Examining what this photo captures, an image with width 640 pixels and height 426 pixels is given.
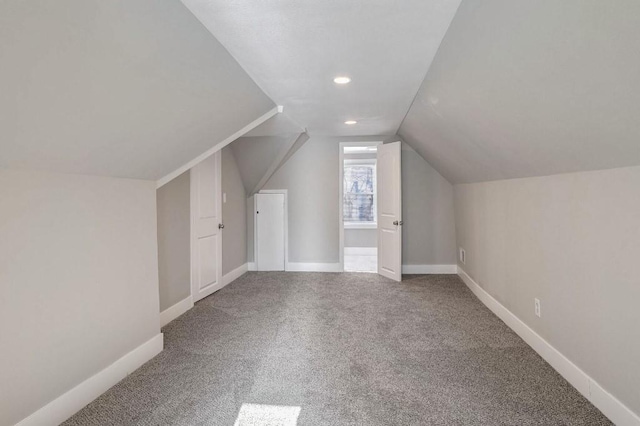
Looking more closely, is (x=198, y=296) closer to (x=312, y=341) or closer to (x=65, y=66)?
(x=312, y=341)

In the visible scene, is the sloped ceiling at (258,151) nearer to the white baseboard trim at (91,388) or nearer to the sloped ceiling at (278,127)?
the sloped ceiling at (278,127)

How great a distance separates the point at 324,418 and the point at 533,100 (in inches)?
77.5

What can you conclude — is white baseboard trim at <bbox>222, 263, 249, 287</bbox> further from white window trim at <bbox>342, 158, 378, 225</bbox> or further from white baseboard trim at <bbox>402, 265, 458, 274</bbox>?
white window trim at <bbox>342, 158, 378, 225</bbox>

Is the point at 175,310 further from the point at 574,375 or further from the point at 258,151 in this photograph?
the point at 574,375

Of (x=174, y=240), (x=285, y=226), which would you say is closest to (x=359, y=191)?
(x=285, y=226)

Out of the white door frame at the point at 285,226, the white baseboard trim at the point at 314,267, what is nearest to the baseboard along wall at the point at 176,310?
the white door frame at the point at 285,226

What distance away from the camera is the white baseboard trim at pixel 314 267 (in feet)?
18.8

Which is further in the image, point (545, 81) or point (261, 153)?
point (261, 153)

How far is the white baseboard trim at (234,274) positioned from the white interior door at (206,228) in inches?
7.5

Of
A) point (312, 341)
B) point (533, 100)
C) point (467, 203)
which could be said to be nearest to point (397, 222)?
point (467, 203)

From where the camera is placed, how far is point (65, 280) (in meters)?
2.00

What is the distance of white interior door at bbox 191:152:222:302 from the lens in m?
3.99

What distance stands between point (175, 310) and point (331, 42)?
2805 millimetres

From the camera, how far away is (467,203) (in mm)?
4652
